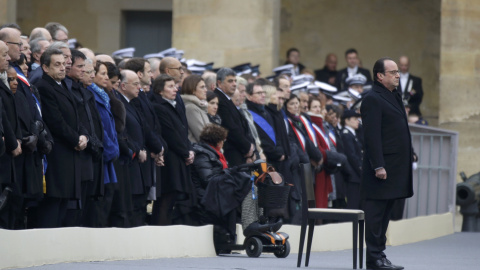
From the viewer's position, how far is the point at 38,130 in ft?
37.8

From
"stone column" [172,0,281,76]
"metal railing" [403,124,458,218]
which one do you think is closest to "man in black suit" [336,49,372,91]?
"stone column" [172,0,281,76]

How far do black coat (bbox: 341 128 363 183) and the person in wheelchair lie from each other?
5069 mm

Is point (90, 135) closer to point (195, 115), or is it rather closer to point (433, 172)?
point (195, 115)

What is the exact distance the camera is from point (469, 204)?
22.2 metres

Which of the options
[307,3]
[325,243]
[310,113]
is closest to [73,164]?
[325,243]

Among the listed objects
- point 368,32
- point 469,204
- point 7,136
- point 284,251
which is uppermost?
point 368,32

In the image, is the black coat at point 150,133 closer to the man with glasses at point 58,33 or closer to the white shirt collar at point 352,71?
the man with glasses at point 58,33

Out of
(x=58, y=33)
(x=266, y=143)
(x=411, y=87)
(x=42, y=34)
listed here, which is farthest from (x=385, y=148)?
(x=411, y=87)

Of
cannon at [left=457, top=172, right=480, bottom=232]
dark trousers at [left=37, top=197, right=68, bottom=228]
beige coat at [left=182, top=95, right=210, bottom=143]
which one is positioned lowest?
cannon at [left=457, top=172, right=480, bottom=232]

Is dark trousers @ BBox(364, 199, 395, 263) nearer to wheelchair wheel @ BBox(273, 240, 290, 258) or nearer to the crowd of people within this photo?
wheelchair wheel @ BBox(273, 240, 290, 258)

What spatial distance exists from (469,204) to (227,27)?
5.37 metres

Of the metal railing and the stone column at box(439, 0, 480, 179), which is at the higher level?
the stone column at box(439, 0, 480, 179)

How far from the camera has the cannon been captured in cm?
2219

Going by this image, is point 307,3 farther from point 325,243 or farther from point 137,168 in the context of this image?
point 137,168
